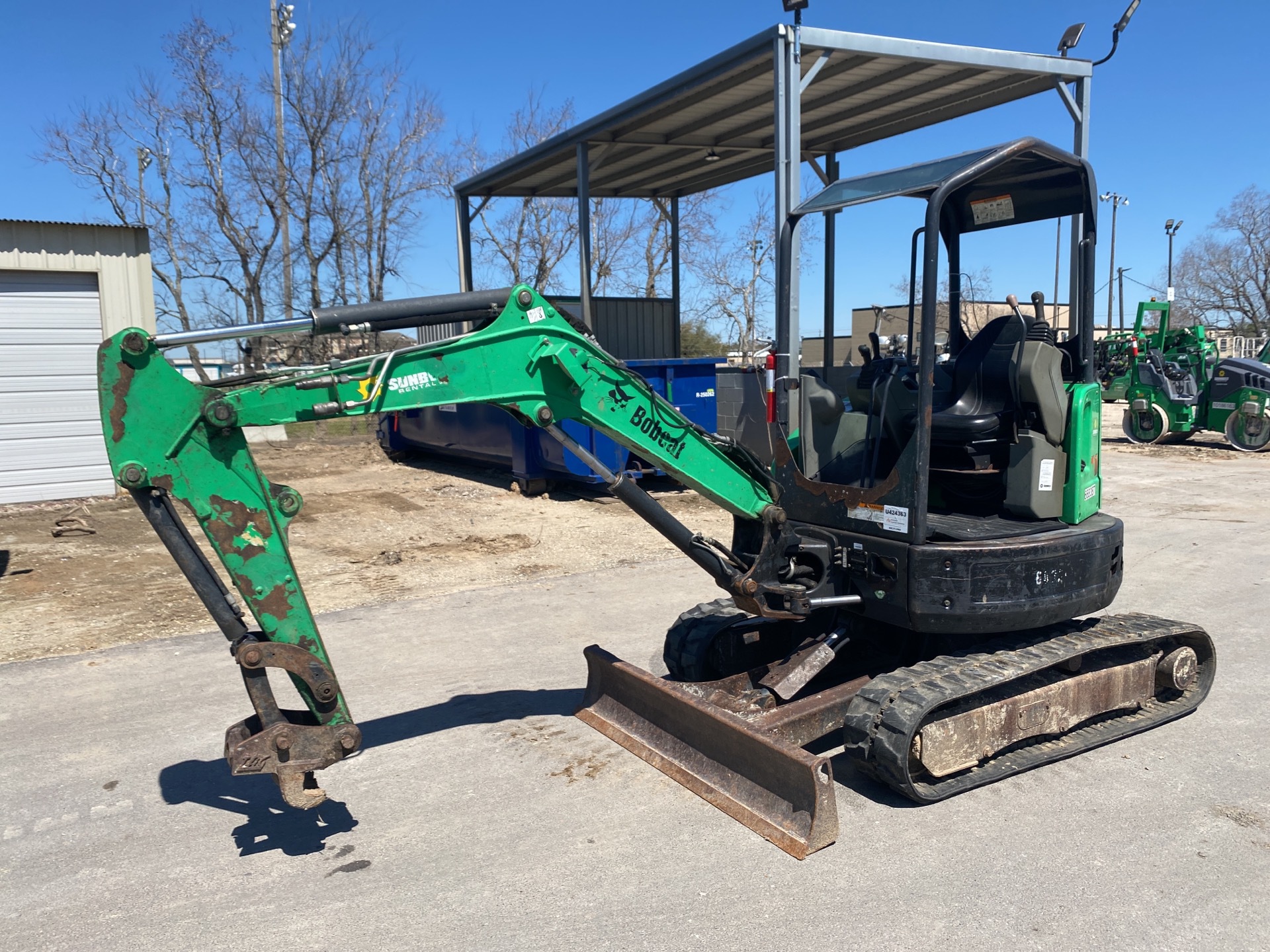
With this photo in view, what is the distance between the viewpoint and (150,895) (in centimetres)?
366

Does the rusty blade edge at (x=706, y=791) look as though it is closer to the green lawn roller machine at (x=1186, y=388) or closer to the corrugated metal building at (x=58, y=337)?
the corrugated metal building at (x=58, y=337)

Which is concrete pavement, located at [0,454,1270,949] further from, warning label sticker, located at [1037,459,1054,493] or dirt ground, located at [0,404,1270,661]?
dirt ground, located at [0,404,1270,661]

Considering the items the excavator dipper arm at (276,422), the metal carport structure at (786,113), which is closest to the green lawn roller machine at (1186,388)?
the metal carport structure at (786,113)

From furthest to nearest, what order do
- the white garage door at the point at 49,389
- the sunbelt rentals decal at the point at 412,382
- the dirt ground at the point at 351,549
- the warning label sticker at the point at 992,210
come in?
1. the white garage door at the point at 49,389
2. the dirt ground at the point at 351,549
3. the warning label sticker at the point at 992,210
4. the sunbelt rentals decal at the point at 412,382

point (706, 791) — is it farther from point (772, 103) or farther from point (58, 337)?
point (58, 337)

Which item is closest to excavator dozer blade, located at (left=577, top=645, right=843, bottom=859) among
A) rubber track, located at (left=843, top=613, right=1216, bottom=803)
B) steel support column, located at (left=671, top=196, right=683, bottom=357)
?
rubber track, located at (left=843, top=613, right=1216, bottom=803)

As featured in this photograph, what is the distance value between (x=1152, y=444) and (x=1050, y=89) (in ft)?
36.0

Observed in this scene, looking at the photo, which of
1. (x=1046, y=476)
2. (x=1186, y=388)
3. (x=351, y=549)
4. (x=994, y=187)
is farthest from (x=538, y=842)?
(x=1186, y=388)

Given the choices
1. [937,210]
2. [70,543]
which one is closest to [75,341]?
[70,543]

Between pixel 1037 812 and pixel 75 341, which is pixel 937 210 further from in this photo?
pixel 75 341

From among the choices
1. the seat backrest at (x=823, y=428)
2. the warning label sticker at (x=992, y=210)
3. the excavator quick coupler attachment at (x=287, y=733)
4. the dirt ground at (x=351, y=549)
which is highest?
the warning label sticker at (x=992, y=210)

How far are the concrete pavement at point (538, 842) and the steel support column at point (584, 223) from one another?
868cm

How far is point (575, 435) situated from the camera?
38.7ft

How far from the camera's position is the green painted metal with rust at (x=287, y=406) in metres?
3.48
